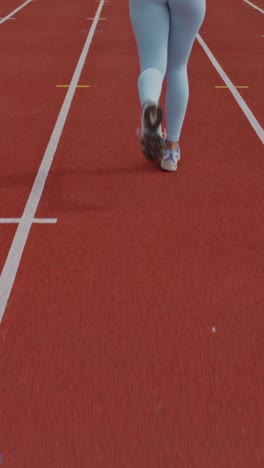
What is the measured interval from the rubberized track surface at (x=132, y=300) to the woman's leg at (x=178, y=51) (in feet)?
1.19

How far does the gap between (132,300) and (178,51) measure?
1.64 metres

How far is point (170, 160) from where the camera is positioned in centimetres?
383

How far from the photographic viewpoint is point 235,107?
17.8 ft

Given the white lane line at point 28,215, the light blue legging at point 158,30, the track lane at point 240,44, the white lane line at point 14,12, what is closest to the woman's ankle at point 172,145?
the light blue legging at point 158,30

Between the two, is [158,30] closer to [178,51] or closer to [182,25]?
[182,25]

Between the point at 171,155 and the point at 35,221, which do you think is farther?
the point at 171,155

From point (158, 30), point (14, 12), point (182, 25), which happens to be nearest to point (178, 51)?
point (182, 25)

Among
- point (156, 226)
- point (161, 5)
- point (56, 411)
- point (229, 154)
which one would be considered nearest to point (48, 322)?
point (56, 411)

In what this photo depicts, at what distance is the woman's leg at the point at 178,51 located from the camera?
3143mm

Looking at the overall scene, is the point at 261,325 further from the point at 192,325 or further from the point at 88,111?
the point at 88,111

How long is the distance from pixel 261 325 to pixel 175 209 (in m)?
1.15

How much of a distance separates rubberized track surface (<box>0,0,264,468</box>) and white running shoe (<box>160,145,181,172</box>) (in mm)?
54

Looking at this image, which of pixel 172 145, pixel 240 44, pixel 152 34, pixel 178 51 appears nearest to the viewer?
pixel 152 34

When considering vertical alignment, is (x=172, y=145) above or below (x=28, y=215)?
above
